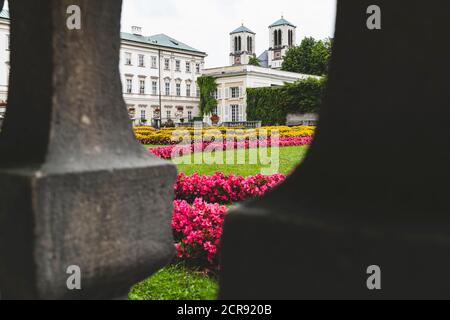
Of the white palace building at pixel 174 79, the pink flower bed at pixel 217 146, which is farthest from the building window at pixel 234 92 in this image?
the pink flower bed at pixel 217 146

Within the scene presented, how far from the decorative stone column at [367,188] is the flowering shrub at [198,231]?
256 cm

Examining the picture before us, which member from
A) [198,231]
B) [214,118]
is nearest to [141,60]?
[214,118]

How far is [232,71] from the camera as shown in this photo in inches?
1781

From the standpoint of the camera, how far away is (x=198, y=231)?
3.57 meters

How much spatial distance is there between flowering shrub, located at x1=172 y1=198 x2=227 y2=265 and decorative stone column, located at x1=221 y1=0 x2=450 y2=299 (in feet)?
8.40

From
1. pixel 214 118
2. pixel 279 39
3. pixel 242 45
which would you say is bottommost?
pixel 214 118

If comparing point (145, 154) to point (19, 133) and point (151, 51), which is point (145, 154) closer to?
point (19, 133)

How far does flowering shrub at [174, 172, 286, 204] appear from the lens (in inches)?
Answer: 224

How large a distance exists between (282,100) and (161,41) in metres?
17.5

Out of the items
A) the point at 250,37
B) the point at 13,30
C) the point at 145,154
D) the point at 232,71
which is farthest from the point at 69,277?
the point at 250,37

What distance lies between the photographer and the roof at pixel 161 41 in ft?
148

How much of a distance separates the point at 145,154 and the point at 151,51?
153 feet

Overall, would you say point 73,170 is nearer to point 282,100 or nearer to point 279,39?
point 282,100

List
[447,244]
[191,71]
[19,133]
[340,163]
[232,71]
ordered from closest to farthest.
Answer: [447,244] < [340,163] < [19,133] < [232,71] < [191,71]
